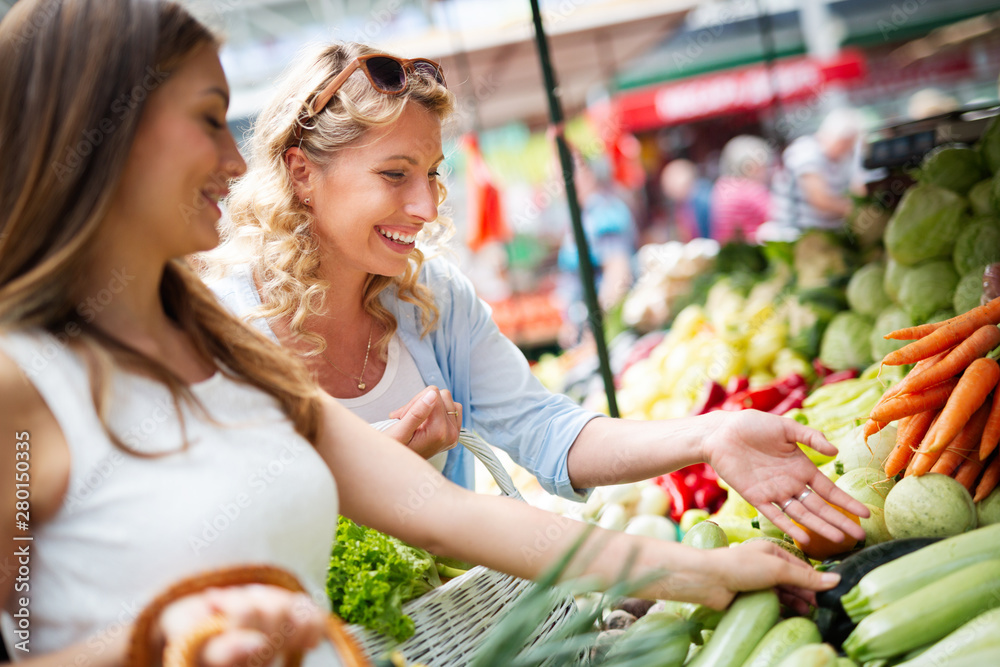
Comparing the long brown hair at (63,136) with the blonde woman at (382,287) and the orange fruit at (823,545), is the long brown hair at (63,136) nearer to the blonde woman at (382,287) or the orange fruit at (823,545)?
the blonde woman at (382,287)

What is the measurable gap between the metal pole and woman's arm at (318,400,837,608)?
1.59 meters

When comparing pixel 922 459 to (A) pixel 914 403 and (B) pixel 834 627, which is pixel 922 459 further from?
(B) pixel 834 627

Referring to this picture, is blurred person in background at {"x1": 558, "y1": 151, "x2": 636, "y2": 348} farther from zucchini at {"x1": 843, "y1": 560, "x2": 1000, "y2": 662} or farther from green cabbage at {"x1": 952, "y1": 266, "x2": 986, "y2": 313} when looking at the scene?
zucchini at {"x1": 843, "y1": 560, "x2": 1000, "y2": 662}

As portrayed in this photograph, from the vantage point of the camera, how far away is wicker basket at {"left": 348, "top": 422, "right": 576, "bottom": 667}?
4.54ft

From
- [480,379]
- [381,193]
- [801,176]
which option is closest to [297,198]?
[381,193]

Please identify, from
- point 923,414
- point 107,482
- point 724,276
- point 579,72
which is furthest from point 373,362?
point 579,72

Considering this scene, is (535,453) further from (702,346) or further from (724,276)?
Result: (724,276)

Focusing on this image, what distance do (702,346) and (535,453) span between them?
2175mm

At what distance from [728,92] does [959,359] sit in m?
10.7

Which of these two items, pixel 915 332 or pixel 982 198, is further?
pixel 982 198

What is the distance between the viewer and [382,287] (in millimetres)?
2035

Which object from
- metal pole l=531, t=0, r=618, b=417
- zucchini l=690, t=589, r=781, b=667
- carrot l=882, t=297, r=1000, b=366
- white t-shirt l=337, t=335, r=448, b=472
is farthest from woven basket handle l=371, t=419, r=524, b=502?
metal pole l=531, t=0, r=618, b=417

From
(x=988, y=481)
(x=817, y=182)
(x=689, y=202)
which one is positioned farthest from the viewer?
(x=689, y=202)

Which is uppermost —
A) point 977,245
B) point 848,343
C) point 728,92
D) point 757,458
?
point 728,92
